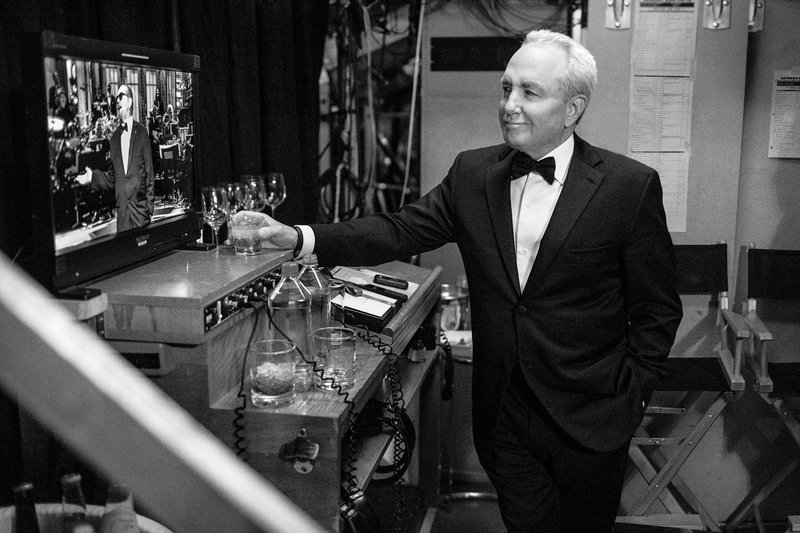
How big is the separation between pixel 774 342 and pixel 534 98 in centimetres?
207

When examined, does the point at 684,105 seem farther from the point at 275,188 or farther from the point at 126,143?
the point at 126,143

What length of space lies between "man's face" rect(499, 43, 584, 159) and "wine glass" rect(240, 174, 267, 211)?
2.54 ft

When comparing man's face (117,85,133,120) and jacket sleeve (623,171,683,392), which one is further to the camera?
jacket sleeve (623,171,683,392)

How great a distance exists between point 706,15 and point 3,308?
11.4ft

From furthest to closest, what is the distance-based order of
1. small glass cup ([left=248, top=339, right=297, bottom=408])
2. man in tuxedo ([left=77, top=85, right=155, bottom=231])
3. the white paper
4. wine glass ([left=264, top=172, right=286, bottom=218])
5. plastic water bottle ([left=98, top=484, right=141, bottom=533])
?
the white paper
wine glass ([left=264, top=172, right=286, bottom=218])
small glass cup ([left=248, top=339, right=297, bottom=408])
man in tuxedo ([left=77, top=85, right=155, bottom=231])
plastic water bottle ([left=98, top=484, right=141, bottom=533])

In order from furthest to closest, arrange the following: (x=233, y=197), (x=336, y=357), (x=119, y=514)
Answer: (x=233, y=197) → (x=336, y=357) → (x=119, y=514)

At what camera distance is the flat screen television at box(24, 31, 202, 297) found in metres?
1.44

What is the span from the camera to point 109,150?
1.64 meters

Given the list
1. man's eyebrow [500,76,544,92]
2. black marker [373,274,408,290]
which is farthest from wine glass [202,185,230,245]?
man's eyebrow [500,76,544,92]

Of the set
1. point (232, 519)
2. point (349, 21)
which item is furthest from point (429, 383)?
point (232, 519)

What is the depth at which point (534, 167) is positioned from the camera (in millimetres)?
2219

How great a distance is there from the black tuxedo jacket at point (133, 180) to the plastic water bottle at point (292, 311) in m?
0.35

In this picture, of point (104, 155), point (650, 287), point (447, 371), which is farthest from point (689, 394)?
point (104, 155)

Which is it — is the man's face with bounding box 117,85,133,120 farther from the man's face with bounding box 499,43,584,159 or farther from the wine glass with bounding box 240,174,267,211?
the man's face with bounding box 499,43,584,159
